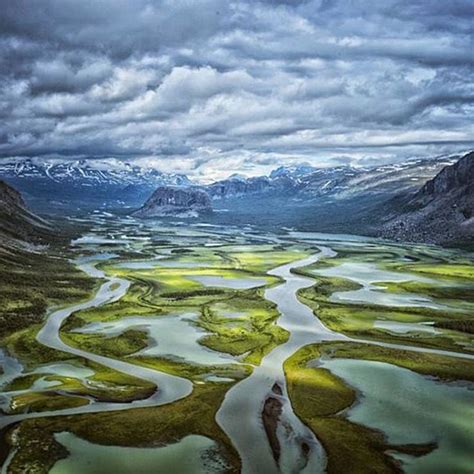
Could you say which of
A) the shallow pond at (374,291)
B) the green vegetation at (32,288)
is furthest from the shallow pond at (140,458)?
the shallow pond at (374,291)

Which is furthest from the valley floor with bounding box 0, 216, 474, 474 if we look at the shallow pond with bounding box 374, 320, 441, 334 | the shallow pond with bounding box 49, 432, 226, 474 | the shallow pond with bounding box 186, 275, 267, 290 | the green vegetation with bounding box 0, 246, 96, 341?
the shallow pond with bounding box 186, 275, 267, 290

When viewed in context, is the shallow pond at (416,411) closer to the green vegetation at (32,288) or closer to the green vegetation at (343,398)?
the green vegetation at (343,398)

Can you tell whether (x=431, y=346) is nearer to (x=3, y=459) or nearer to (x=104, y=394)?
(x=104, y=394)

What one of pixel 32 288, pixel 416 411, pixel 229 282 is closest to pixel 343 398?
Answer: pixel 416 411

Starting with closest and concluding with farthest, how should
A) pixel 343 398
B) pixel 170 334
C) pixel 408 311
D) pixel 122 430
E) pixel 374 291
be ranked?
pixel 122 430
pixel 343 398
pixel 170 334
pixel 408 311
pixel 374 291

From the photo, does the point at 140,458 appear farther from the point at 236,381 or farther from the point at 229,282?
the point at 229,282

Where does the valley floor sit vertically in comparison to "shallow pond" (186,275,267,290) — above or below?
above

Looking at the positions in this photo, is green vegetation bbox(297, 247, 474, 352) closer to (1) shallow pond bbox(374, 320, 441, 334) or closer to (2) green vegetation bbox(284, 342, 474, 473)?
(1) shallow pond bbox(374, 320, 441, 334)
